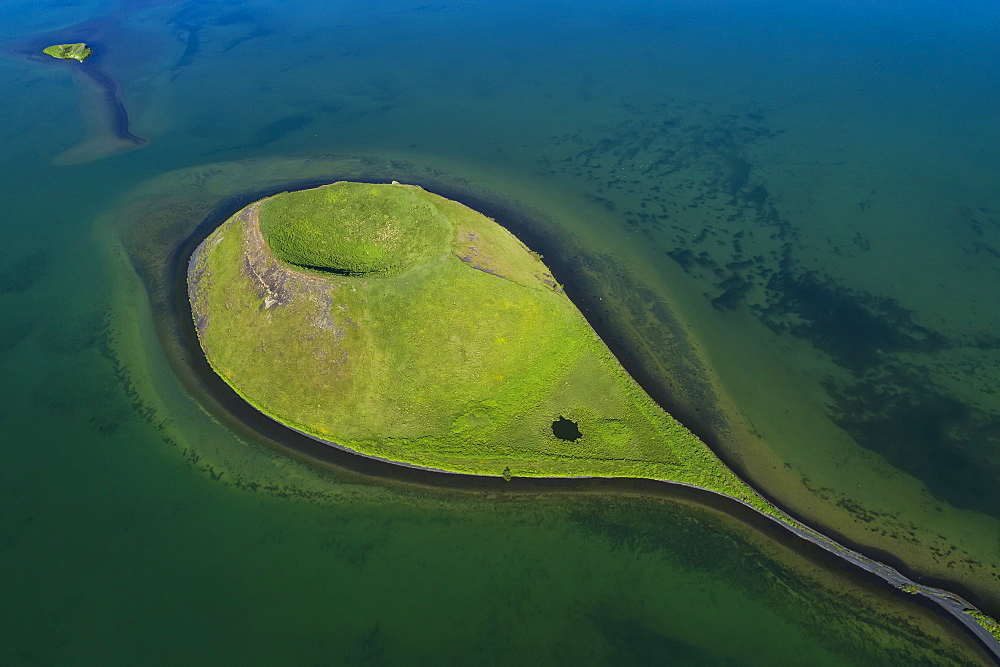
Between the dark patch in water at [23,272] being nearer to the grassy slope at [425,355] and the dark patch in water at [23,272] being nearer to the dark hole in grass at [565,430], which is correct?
the grassy slope at [425,355]

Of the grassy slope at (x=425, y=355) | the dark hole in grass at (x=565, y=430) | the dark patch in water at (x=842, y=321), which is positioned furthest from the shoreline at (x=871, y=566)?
the dark patch in water at (x=842, y=321)

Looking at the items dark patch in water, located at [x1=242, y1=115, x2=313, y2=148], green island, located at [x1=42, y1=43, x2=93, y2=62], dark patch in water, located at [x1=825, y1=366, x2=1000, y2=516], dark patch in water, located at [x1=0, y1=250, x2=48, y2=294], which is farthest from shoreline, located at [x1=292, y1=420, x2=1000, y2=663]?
green island, located at [x1=42, y1=43, x2=93, y2=62]

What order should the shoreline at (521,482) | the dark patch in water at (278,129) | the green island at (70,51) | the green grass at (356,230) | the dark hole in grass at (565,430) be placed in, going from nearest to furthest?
the shoreline at (521,482) < the dark hole in grass at (565,430) < the green grass at (356,230) < the dark patch in water at (278,129) < the green island at (70,51)

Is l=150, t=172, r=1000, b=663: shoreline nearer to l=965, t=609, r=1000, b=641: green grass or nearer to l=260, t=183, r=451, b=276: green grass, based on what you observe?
l=965, t=609, r=1000, b=641: green grass

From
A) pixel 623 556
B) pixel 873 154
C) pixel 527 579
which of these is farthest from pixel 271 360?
pixel 873 154

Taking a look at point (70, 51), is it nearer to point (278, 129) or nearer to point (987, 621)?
point (278, 129)

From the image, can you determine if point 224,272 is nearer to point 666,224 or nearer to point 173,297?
point 173,297
